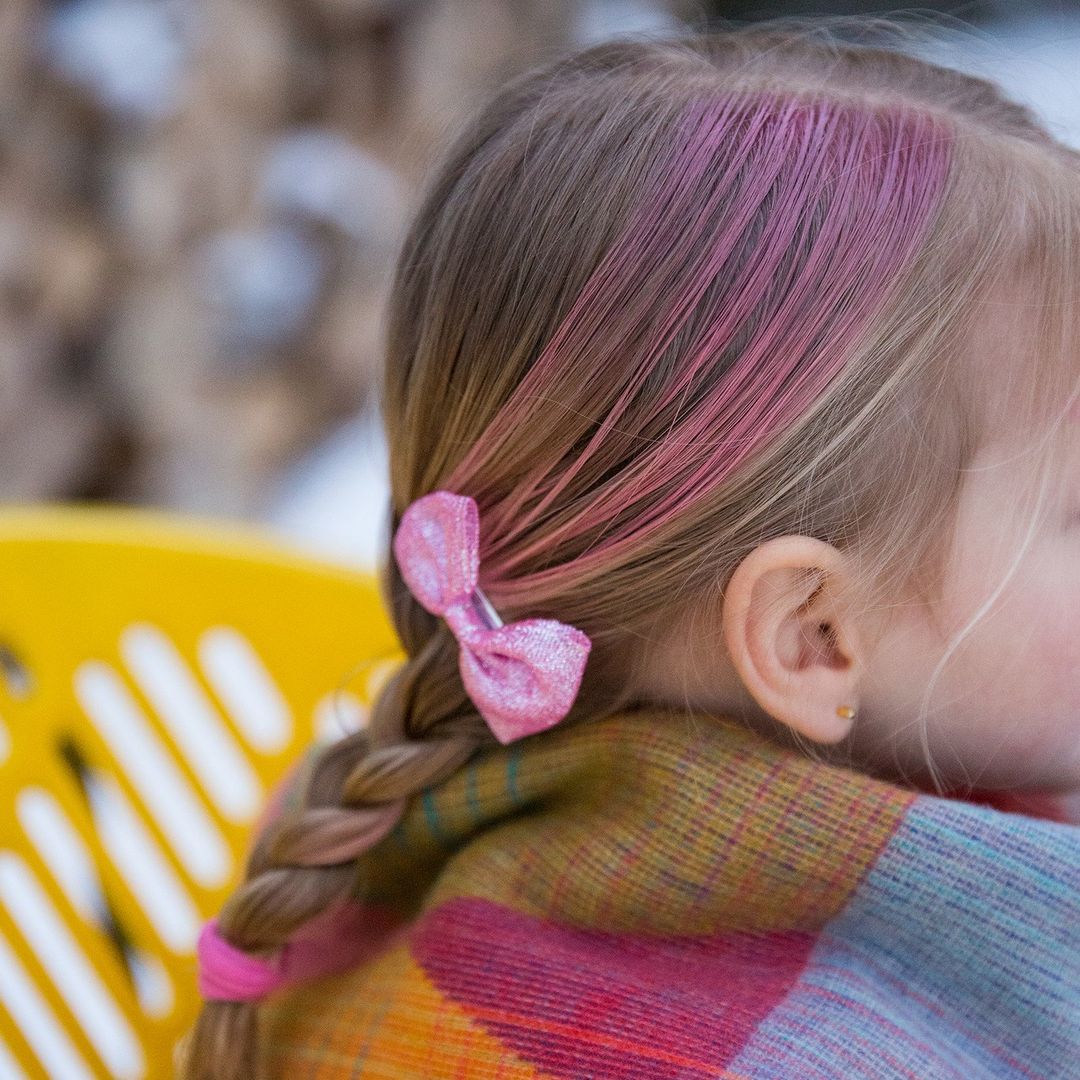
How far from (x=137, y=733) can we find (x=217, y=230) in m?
0.79

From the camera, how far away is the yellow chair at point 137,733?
896mm

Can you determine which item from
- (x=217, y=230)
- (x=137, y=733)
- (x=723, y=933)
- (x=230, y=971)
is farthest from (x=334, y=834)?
(x=217, y=230)

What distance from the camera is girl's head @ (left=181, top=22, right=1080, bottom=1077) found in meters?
0.53

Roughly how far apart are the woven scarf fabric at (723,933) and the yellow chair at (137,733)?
307 mm

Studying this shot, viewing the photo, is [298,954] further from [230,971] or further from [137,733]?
[137,733]

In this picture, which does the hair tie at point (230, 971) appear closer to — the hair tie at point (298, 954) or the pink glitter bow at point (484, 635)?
the hair tie at point (298, 954)

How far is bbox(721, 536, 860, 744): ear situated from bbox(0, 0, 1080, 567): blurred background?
2.95ft

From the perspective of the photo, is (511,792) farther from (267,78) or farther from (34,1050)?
(267,78)

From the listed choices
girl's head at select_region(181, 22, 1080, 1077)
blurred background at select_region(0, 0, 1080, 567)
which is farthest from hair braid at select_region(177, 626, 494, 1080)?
blurred background at select_region(0, 0, 1080, 567)

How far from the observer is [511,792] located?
63 cm

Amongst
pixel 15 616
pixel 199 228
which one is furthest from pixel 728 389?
pixel 199 228

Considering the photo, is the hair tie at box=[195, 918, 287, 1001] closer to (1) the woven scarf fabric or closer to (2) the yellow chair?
(1) the woven scarf fabric

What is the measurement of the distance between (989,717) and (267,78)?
1.26 m

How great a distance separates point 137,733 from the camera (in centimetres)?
94
